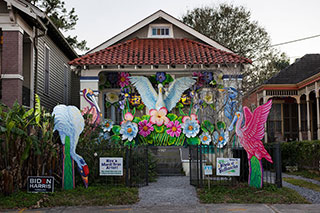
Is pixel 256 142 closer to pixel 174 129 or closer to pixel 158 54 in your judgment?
pixel 174 129

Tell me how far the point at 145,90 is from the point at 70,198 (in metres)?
7.35

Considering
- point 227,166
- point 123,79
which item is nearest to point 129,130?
point 123,79

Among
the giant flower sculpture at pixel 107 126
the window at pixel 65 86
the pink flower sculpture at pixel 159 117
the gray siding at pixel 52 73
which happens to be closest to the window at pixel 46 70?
the gray siding at pixel 52 73

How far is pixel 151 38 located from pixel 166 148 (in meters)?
6.06

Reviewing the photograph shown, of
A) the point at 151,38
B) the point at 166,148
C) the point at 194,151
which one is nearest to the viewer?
the point at 194,151

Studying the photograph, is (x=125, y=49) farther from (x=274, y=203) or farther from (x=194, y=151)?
(x=274, y=203)

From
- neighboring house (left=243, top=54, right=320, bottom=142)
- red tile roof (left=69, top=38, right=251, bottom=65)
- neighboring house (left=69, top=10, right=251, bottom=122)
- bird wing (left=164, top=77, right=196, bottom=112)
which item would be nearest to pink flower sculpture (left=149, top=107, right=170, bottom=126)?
bird wing (left=164, top=77, right=196, bottom=112)

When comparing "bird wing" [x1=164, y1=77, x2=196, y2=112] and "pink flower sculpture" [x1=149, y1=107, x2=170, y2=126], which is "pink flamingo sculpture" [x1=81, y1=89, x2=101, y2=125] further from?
"bird wing" [x1=164, y1=77, x2=196, y2=112]

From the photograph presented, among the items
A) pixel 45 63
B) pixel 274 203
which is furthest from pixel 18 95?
pixel 274 203

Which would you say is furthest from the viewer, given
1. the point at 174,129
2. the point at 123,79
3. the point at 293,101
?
the point at 293,101

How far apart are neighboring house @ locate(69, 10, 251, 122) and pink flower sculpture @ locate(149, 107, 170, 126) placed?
1.77 meters

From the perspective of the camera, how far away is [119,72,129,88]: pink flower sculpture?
16.2 metres

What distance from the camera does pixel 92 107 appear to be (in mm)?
14469

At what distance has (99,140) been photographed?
41.8ft
